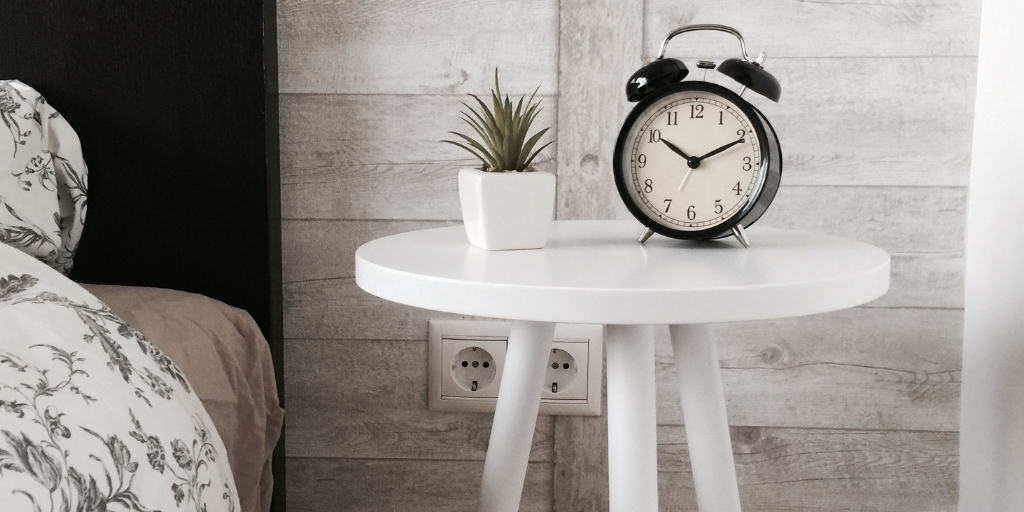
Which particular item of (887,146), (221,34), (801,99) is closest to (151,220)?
(221,34)

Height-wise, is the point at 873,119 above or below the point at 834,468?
above

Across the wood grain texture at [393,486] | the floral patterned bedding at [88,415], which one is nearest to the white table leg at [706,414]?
the floral patterned bedding at [88,415]

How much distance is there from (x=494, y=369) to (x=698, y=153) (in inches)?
21.4

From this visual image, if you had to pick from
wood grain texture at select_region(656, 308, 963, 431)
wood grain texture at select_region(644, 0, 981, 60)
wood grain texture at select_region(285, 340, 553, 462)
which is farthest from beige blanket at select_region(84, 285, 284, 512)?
wood grain texture at select_region(644, 0, 981, 60)

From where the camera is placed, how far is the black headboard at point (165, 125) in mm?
1136

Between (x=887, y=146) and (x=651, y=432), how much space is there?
68cm


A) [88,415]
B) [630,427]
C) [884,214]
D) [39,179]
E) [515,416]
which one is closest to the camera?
[88,415]

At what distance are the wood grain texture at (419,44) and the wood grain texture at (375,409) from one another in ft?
1.25

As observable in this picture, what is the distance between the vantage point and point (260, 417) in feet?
3.50

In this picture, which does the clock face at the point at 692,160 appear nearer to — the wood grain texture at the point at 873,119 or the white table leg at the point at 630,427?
the white table leg at the point at 630,427

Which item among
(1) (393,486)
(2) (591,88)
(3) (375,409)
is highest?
(2) (591,88)

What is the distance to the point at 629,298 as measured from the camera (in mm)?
630

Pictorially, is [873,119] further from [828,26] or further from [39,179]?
[39,179]

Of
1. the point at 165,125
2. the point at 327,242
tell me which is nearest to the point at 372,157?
the point at 327,242
